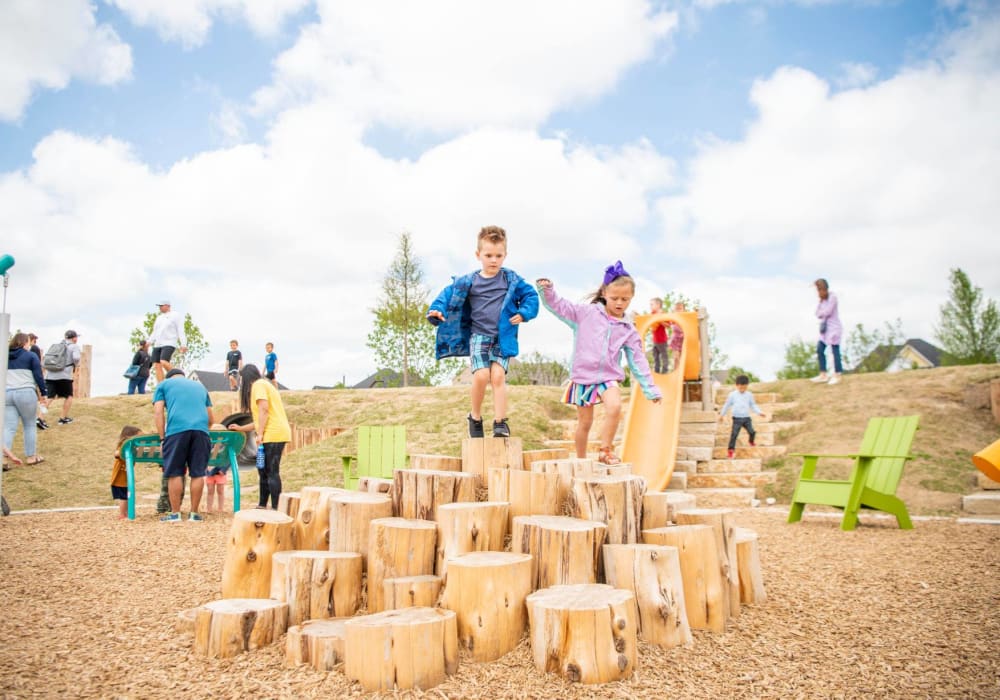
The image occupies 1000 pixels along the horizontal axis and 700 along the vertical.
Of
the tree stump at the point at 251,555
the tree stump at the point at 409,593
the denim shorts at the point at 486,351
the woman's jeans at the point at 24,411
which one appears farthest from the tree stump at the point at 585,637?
the woman's jeans at the point at 24,411

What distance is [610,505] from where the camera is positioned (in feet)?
12.2

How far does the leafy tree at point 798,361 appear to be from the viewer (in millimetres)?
39659

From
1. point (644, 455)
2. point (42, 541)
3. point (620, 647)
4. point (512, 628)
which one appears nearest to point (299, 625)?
point (512, 628)

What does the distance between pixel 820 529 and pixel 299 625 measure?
6082 mm

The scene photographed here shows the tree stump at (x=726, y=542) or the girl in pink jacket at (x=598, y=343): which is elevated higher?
the girl in pink jacket at (x=598, y=343)

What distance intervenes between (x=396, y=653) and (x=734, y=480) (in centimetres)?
880

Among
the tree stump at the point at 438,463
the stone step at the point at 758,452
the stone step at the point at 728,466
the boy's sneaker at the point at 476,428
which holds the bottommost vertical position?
the stone step at the point at 728,466

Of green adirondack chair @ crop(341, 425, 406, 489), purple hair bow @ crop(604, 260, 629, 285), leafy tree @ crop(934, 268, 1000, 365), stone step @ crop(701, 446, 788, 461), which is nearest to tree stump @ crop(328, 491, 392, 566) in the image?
purple hair bow @ crop(604, 260, 629, 285)

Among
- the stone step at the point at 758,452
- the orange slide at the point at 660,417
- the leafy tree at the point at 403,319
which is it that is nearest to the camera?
the orange slide at the point at 660,417

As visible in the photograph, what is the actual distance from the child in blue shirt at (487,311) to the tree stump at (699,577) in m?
2.15

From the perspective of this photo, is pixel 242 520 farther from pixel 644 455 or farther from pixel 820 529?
pixel 644 455

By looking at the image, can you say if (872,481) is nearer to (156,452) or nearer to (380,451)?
(380,451)

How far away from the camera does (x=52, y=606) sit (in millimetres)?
4234

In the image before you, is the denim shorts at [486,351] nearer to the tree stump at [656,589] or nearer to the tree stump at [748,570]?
the tree stump at [748,570]
